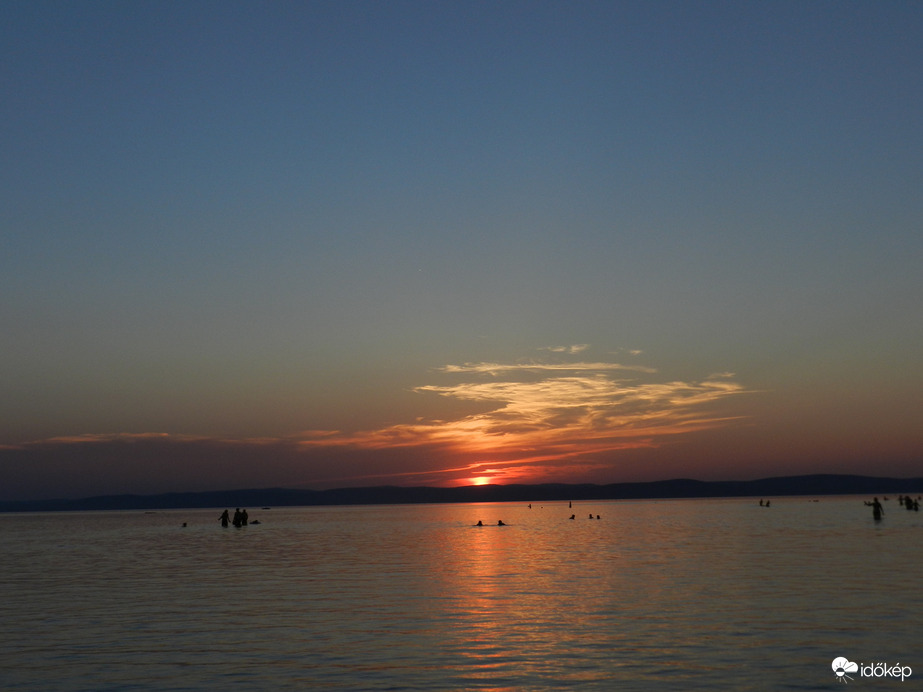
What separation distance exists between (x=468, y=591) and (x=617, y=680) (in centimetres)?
1956

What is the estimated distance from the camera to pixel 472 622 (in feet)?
96.5

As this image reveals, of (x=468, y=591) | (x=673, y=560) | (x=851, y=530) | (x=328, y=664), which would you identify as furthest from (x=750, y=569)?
(x=851, y=530)

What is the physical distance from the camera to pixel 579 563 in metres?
52.7

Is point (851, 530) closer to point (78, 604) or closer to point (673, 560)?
point (673, 560)
